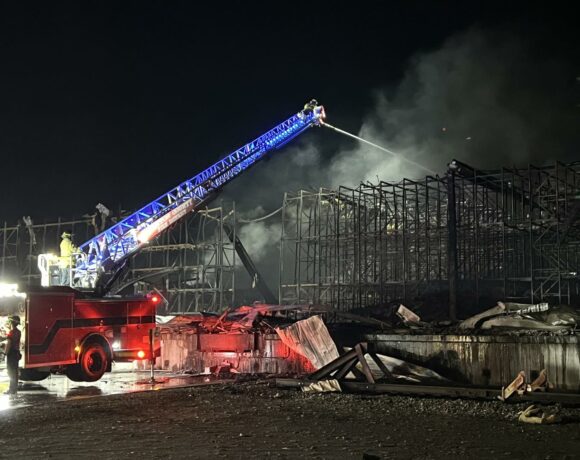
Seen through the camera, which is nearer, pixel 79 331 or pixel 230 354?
pixel 79 331

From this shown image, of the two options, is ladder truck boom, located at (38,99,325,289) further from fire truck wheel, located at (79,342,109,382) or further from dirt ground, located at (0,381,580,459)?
dirt ground, located at (0,381,580,459)

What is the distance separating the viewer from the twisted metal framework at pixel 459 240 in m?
21.0

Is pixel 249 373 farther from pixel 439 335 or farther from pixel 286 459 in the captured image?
pixel 286 459

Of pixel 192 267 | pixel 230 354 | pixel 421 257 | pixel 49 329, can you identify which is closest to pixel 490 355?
pixel 230 354

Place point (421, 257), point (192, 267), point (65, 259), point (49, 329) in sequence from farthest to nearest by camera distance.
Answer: point (192, 267) < point (421, 257) < point (65, 259) < point (49, 329)

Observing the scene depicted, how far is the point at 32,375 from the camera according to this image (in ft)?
50.6

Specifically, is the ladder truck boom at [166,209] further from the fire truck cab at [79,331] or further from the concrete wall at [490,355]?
the concrete wall at [490,355]

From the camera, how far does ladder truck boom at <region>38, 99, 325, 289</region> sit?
2245cm

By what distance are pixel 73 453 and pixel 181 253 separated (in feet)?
80.4

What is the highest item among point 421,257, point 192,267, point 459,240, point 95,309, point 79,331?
point 459,240

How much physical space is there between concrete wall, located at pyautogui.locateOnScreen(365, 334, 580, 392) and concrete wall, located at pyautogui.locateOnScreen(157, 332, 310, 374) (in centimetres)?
240

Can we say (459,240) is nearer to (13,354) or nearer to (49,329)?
(49,329)

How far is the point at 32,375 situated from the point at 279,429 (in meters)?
8.69

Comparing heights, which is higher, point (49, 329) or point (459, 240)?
point (459, 240)
